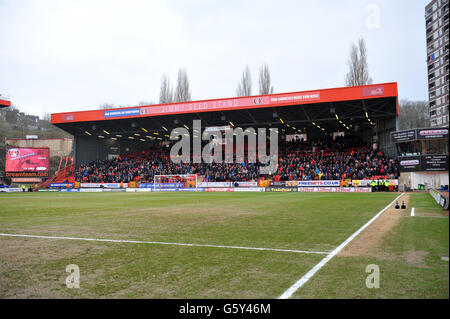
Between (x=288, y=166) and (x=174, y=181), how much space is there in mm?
17209

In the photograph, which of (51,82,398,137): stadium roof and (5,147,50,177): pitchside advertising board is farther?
(5,147,50,177): pitchside advertising board

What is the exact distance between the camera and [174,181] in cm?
4678

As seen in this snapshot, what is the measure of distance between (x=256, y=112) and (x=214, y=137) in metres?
13.8

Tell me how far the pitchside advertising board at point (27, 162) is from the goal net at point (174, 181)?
68.6 feet

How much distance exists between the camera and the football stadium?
4.48 m

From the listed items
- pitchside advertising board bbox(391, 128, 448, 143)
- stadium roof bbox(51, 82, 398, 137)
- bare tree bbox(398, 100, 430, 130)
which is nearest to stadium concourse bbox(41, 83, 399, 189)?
stadium roof bbox(51, 82, 398, 137)

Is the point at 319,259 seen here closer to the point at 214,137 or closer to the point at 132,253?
the point at 132,253

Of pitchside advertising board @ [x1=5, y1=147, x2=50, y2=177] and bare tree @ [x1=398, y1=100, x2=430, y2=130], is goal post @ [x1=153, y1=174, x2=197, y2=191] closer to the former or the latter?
pitchside advertising board @ [x1=5, y1=147, x2=50, y2=177]

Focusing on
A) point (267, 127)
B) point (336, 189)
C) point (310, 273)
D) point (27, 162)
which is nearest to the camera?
point (310, 273)

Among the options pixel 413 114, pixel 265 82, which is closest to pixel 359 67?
pixel 265 82

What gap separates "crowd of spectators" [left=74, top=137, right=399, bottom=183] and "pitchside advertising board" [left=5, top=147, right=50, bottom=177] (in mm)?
5384

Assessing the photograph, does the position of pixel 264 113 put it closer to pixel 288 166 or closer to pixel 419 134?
pixel 288 166

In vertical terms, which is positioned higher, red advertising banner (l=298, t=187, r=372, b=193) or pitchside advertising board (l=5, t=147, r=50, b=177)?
pitchside advertising board (l=5, t=147, r=50, b=177)
